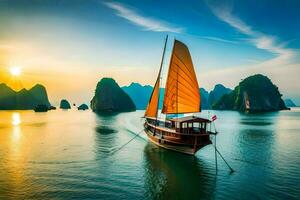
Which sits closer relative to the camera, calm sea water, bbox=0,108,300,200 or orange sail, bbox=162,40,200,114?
calm sea water, bbox=0,108,300,200

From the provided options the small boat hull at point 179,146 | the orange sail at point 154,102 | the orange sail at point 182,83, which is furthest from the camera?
the orange sail at point 154,102

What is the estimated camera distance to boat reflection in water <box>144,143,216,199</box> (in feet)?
72.7

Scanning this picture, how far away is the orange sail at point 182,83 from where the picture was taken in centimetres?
3891

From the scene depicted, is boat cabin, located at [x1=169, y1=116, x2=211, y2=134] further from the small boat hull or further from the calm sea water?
the calm sea water

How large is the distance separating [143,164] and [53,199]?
13.3 meters

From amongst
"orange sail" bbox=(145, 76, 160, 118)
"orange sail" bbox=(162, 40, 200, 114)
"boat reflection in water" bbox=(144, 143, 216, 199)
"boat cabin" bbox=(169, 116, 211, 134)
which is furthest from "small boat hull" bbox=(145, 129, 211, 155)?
"orange sail" bbox=(145, 76, 160, 118)

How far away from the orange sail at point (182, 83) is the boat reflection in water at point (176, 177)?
7.46 m

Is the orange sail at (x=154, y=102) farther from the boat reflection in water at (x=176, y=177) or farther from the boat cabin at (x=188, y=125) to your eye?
the boat cabin at (x=188, y=125)

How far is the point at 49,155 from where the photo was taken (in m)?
36.0

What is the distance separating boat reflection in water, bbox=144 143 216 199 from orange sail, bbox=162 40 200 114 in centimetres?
746

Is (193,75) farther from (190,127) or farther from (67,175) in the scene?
(67,175)

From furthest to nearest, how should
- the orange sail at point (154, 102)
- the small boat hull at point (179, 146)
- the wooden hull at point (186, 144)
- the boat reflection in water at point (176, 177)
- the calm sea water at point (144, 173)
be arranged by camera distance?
the orange sail at point (154, 102) → the small boat hull at point (179, 146) → the wooden hull at point (186, 144) → the boat reflection in water at point (176, 177) → the calm sea water at point (144, 173)

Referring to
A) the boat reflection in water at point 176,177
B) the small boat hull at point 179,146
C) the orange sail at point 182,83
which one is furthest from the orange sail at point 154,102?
the boat reflection in water at point 176,177

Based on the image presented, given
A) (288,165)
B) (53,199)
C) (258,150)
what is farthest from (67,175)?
(258,150)
